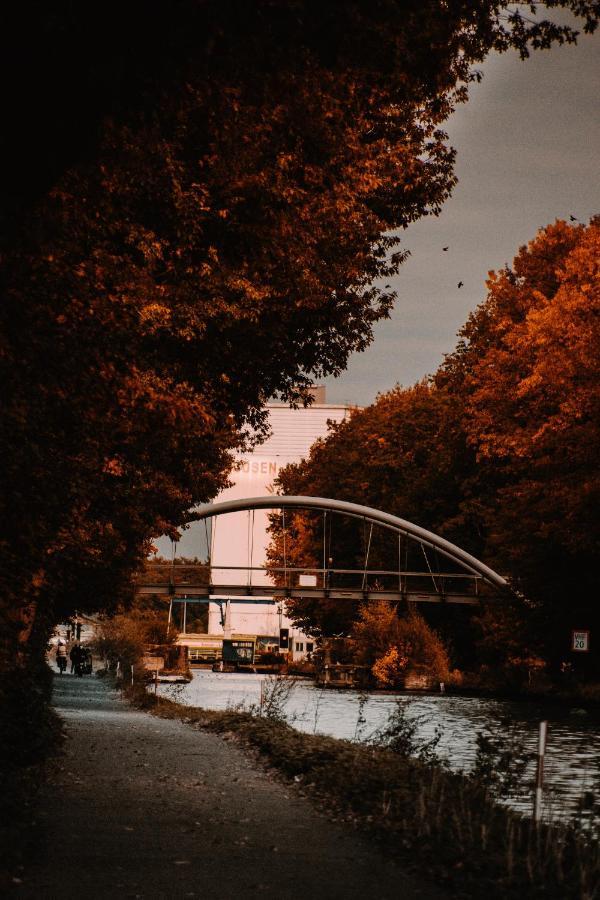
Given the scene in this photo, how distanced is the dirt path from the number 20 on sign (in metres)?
26.5

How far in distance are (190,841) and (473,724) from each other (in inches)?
1000

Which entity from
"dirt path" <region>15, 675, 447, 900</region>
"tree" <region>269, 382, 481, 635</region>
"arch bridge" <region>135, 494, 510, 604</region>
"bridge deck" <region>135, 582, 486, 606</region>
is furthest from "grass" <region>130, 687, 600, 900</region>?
"bridge deck" <region>135, 582, 486, 606</region>

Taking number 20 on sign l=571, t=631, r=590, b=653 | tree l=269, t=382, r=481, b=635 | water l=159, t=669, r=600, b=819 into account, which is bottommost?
water l=159, t=669, r=600, b=819

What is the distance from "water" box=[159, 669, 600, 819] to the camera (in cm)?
1783

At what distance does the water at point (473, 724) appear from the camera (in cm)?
1783

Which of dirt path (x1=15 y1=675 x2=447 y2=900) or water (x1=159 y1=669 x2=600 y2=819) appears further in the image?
water (x1=159 y1=669 x2=600 y2=819)

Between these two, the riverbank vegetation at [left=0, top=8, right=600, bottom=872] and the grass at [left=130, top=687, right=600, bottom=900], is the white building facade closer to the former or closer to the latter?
the riverbank vegetation at [left=0, top=8, right=600, bottom=872]

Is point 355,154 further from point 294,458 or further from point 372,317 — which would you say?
point 294,458

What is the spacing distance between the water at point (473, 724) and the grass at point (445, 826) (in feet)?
2.23

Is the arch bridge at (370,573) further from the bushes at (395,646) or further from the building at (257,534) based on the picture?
the building at (257,534)

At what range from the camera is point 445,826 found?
34.6 ft

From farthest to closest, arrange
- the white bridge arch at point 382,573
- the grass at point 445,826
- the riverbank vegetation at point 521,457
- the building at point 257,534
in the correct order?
the building at point 257,534 → the white bridge arch at point 382,573 → the riverbank vegetation at point 521,457 → the grass at point 445,826

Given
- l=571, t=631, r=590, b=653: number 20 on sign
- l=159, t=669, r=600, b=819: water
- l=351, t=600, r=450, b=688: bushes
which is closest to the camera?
l=159, t=669, r=600, b=819: water

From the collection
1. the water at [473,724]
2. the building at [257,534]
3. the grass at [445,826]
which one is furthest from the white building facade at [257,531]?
the grass at [445,826]
